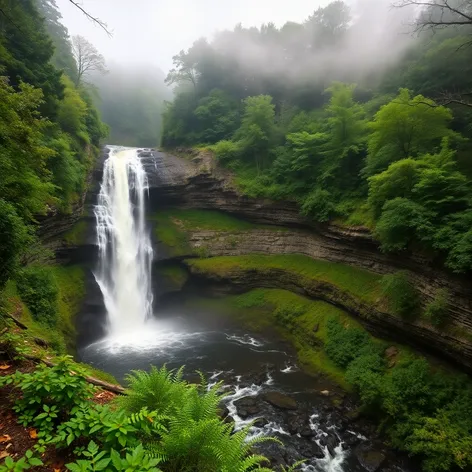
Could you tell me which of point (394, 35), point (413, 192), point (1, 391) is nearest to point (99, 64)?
point (394, 35)

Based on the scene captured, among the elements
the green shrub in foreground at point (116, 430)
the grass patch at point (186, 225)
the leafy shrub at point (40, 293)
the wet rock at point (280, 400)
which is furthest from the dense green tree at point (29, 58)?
the wet rock at point (280, 400)

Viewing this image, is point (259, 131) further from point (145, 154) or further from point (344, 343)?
point (344, 343)

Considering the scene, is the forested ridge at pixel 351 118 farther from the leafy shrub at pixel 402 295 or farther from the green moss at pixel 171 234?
the green moss at pixel 171 234

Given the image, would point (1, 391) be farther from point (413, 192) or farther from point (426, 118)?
point (426, 118)

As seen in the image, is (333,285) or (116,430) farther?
(333,285)

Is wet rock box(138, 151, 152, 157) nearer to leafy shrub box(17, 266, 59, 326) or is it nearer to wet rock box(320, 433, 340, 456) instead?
leafy shrub box(17, 266, 59, 326)

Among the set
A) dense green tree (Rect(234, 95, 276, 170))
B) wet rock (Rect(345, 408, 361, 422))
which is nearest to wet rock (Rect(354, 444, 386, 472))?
wet rock (Rect(345, 408, 361, 422))

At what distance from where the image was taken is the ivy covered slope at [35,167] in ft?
28.8

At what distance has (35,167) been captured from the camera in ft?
37.5

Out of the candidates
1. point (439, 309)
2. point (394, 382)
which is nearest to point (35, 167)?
point (394, 382)

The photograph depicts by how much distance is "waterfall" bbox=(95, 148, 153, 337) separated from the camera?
22.7 m

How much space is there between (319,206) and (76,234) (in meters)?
17.9

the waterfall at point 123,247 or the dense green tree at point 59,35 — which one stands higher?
the dense green tree at point 59,35

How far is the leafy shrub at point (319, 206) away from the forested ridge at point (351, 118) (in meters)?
0.09
